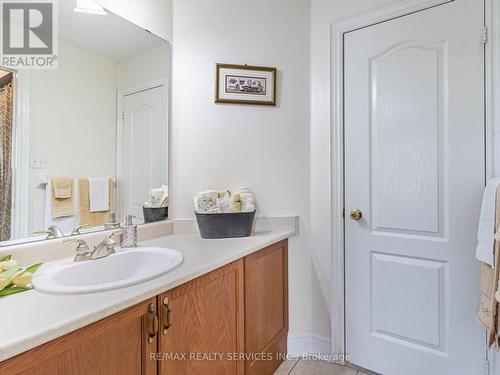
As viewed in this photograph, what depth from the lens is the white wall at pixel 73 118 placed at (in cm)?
112

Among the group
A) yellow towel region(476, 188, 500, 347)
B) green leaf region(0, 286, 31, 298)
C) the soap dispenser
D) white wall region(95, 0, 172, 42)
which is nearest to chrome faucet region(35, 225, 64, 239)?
the soap dispenser

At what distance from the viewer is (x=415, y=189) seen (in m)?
1.53

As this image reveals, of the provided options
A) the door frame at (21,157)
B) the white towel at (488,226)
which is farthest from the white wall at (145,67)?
the white towel at (488,226)

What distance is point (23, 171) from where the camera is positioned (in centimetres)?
108

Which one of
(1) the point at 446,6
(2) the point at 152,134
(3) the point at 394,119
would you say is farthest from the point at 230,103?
(1) the point at 446,6

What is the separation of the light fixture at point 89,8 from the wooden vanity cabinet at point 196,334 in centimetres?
131

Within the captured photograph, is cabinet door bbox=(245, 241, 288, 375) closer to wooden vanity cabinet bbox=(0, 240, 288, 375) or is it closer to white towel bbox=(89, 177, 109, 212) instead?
wooden vanity cabinet bbox=(0, 240, 288, 375)

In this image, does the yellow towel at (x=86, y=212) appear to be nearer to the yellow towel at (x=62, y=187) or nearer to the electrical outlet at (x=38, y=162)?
the yellow towel at (x=62, y=187)

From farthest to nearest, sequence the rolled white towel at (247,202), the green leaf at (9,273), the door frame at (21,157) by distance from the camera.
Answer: the rolled white towel at (247,202) < the door frame at (21,157) < the green leaf at (9,273)

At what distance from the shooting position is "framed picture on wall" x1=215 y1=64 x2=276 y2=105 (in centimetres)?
176

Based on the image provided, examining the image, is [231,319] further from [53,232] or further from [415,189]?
[415,189]

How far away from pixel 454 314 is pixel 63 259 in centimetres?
183

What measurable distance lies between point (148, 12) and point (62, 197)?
112cm

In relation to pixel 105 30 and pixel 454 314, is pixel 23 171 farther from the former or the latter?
pixel 454 314
